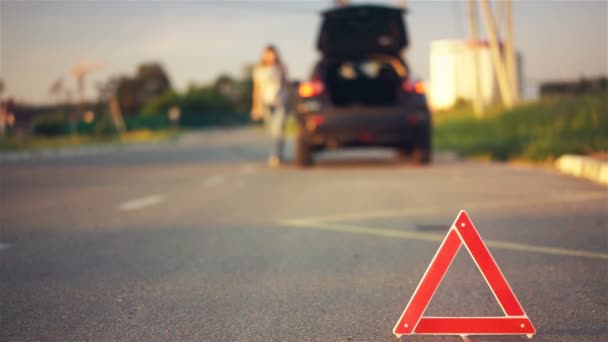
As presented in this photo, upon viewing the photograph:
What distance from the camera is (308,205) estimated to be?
353 inches

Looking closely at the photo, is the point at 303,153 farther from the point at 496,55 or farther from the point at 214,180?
the point at 496,55

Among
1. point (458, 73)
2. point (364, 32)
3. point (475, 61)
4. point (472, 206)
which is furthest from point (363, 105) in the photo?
point (458, 73)

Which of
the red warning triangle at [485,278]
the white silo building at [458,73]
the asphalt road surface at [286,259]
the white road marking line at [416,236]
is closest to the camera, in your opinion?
the red warning triangle at [485,278]

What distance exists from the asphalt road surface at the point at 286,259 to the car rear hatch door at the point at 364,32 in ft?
11.4

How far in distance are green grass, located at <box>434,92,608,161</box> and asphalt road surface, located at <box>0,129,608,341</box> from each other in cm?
412

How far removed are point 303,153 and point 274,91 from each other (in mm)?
2364

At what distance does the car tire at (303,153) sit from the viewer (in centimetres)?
1432

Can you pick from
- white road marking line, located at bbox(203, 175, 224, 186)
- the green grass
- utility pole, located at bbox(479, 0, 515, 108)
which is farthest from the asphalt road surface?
utility pole, located at bbox(479, 0, 515, 108)

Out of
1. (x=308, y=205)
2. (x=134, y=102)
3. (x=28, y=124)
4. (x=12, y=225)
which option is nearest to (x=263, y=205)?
(x=308, y=205)

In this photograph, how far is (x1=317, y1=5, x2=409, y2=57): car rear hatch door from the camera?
45.6 ft

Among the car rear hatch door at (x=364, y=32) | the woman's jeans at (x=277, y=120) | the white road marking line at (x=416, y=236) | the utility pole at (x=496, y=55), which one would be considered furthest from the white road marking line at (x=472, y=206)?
the utility pole at (x=496, y=55)

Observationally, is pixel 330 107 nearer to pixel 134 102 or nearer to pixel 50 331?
pixel 50 331

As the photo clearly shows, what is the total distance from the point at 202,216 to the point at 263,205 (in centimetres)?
104

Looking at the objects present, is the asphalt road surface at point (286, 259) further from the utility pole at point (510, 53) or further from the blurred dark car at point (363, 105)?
the utility pole at point (510, 53)
